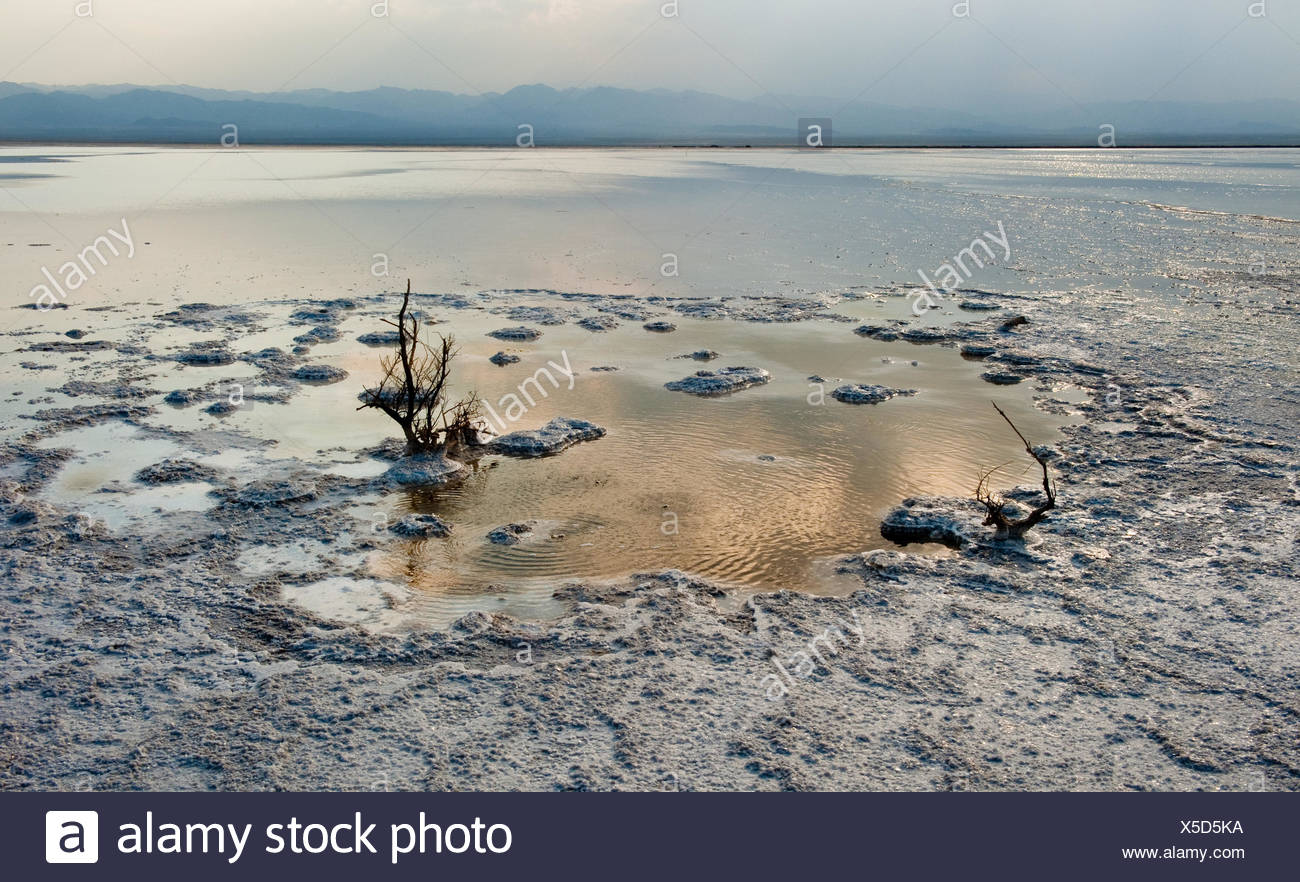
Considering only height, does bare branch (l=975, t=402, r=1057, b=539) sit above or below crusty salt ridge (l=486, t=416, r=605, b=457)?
below

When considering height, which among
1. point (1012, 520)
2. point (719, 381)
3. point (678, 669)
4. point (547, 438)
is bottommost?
point (678, 669)

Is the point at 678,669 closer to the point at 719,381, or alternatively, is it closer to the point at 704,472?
the point at 704,472

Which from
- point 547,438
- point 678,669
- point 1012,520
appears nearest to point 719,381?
point 547,438

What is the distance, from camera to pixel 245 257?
16.7 meters

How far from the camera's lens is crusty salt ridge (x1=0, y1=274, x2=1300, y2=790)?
161 inches

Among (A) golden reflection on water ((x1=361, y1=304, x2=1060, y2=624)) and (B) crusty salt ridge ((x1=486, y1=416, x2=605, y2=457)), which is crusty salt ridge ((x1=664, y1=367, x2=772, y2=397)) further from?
(B) crusty salt ridge ((x1=486, y1=416, x2=605, y2=457))

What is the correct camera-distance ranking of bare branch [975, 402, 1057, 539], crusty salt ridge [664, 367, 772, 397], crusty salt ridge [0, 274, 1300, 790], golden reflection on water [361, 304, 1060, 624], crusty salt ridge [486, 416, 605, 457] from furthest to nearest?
crusty salt ridge [664, 367, 772, 397]
crusty salt ridge [486, 416, 605, 457]
bare branch [975, 402, 1057, 539]
golden reflection on water [361, 304, 1060, 624]
crusty salt ridge [0, 274, 1300, 790]

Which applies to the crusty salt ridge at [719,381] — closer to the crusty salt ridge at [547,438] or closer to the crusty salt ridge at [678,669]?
the crusty salt ridge at [547,438]

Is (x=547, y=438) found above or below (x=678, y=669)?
above

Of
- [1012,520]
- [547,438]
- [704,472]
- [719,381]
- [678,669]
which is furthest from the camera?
[719,381]

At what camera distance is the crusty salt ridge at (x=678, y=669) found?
4.08m

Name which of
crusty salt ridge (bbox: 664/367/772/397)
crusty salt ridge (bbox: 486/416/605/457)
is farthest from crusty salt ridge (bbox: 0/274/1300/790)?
crusty salt ridge (bbox: 664/367/772/397)

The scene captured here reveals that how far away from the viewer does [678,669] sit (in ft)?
15.9

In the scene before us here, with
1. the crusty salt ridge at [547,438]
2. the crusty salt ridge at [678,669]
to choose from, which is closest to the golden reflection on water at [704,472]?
the crusty salt ridge at [547,438]
